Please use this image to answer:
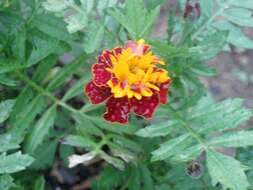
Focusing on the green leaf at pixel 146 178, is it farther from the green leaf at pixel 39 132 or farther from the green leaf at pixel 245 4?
the green leaf at pixel 245 4

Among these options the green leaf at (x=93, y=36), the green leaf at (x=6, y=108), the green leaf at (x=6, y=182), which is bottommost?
the green leaf at (x=6, y=182)

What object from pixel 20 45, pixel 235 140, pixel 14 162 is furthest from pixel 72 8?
pixel 235 140

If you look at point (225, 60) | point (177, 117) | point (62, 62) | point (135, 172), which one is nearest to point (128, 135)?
Answer: point (135, 172)

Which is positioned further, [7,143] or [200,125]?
[200,125]

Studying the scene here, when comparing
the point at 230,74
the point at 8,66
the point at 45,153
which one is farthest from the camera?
the point at 230,74

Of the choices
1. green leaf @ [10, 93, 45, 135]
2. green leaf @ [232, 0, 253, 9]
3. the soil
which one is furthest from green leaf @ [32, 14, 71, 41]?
the soil

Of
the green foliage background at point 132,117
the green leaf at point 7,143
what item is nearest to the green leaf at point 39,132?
the green foliage background at point 132,117

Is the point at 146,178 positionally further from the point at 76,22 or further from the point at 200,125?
the point at 76,22

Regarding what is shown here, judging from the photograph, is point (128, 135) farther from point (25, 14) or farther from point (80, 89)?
point (25, 14)
